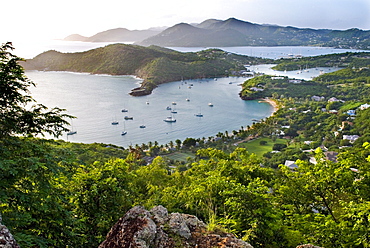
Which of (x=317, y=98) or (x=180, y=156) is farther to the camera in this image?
(x=317, y=98)

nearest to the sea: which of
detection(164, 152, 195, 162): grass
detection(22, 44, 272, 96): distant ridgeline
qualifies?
detection(164, 152, 195, 162): grass

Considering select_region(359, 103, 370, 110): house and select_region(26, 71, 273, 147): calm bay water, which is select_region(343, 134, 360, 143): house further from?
select_region(26, 71, 273, 147): calm bay water

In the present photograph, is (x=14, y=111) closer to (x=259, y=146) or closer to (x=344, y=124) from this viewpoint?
(x=259, y=146)

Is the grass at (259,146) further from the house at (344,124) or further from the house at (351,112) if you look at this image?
the house at (351,112)

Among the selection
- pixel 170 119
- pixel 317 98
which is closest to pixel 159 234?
pixel 170 119

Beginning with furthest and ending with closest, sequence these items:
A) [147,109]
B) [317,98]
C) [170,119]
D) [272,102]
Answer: [272,102], [317,98], [147,109], [170,119]

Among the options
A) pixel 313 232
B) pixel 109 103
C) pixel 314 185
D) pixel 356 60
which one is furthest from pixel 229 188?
pixel 356 60

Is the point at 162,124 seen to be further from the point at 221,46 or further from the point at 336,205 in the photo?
the point at 221,46
